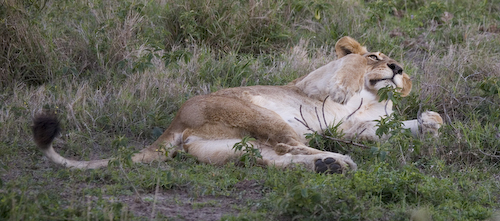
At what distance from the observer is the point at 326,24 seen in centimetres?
693

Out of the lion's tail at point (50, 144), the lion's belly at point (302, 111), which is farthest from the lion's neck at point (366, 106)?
the lion's tail at point (50, 144)

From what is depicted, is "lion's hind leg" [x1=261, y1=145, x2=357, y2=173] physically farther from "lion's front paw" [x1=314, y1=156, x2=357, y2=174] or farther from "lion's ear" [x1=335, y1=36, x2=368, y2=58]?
"lion's ear" [x1=335, y1=36, x2=368, y2=58]

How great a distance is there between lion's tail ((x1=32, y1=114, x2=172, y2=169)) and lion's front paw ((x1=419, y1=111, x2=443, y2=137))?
→ 6.26ft

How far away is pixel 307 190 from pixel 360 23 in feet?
15.0

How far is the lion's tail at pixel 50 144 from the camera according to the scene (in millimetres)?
3143

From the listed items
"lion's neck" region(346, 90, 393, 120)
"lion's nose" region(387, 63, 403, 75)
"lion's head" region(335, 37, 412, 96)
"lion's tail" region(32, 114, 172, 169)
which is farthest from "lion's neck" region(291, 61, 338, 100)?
"lion's tail" region(32, 114, 172, 169)

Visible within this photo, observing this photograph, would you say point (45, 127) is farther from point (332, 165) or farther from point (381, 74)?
point (381, 74)

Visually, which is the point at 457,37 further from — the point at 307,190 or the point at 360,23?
the point at 307,190

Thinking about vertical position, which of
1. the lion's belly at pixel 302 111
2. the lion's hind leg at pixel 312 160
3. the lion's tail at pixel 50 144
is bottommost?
the lion's belly at pixel 302 111

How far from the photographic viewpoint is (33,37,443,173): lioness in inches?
144

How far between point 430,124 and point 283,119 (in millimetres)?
1105

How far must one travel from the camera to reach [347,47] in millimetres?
5129

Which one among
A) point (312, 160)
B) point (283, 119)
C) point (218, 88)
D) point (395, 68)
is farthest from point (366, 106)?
point (312, 160)

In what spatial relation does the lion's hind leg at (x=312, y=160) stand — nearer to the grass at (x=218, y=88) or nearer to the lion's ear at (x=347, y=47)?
the grass at (x=218, y=88)
